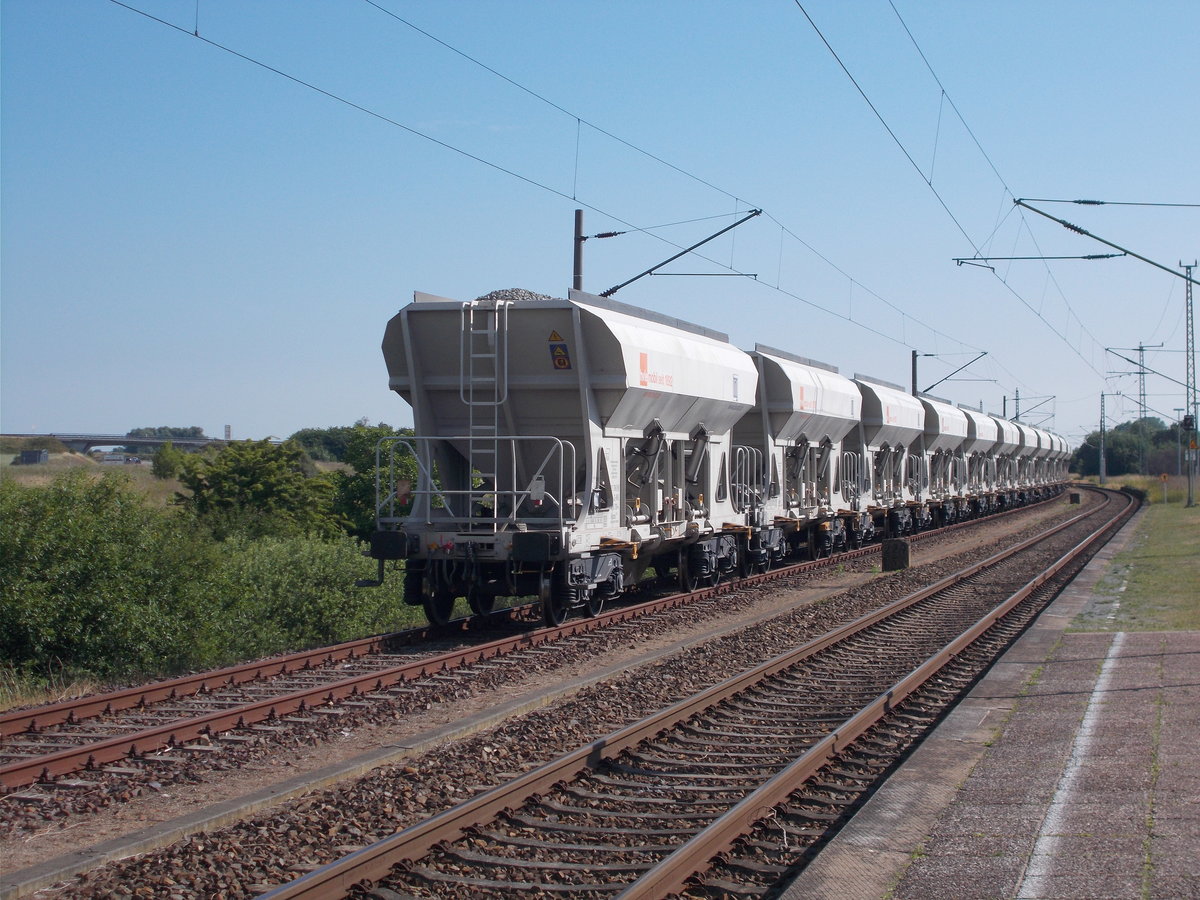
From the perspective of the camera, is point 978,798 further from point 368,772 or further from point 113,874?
point 113,874

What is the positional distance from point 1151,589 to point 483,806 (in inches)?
576

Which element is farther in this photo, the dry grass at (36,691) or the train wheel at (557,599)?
the train wheel at (557,599)

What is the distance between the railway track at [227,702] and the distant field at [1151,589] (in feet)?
21.7

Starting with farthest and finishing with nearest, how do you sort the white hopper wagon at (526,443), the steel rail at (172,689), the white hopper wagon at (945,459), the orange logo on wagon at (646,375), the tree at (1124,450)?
the tree at (1124,450), the white hopper wagon at (945,459), the orange logo on wagon at (646,375), the white hopper wagon at (526,443), the steel rail at (172,689)

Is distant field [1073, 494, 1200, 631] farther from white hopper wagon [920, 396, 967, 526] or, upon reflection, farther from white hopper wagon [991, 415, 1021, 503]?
white hopper wagon [991, 415, 1021, 503]

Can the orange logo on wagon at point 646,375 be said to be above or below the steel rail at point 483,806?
above

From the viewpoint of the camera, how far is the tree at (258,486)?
145 feet

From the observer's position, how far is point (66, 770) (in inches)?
279

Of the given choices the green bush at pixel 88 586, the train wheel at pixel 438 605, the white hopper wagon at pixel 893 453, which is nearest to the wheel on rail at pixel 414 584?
the train wheel at pixel 438 605

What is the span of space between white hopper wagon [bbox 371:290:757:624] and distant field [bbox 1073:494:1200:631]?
5.83m

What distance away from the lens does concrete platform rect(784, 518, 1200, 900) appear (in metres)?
4.83

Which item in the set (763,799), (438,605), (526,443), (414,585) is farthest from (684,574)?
(763,799)

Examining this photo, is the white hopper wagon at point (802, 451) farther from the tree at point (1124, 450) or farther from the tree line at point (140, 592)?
the tree at point (1124, 450)

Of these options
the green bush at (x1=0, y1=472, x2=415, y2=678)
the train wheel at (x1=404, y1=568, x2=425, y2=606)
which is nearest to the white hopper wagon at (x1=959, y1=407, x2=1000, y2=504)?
the green bush at (x1=0, y1=472, x2=415, y2=678)
